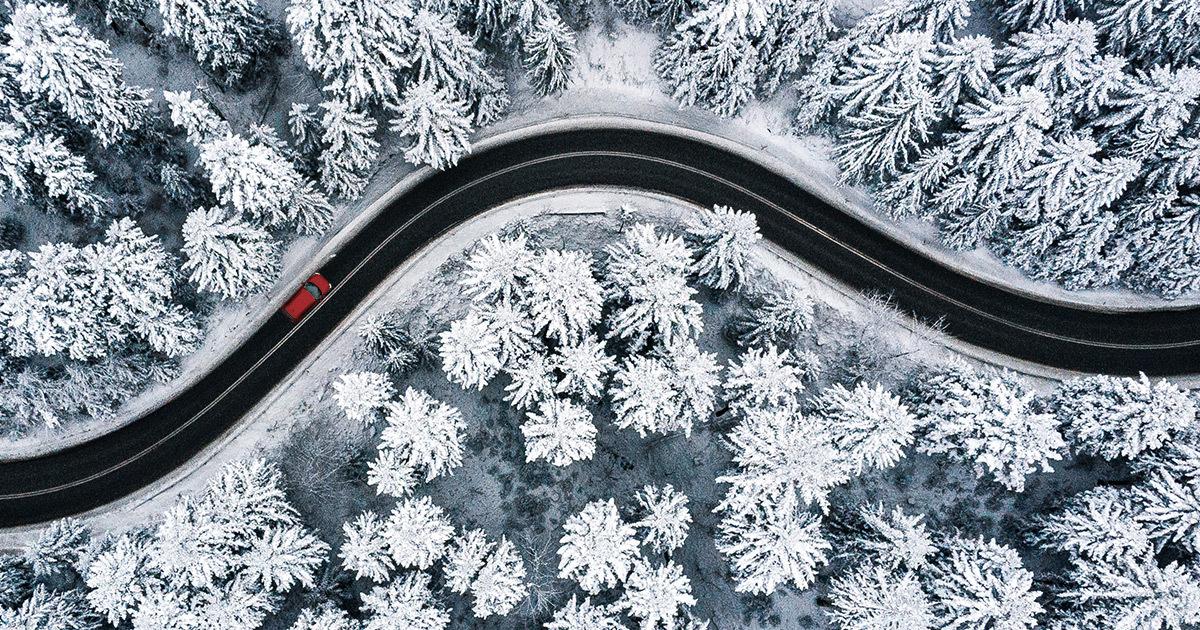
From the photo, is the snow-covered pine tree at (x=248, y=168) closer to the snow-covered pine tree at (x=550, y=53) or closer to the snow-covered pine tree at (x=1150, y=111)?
the snow-covered pine tree at (x=550, y=53)

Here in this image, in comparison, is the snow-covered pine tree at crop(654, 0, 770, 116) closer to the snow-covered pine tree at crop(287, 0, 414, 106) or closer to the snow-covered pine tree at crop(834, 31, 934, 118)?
the snow-covered pine tree at crop(834, 31, 934, 118)

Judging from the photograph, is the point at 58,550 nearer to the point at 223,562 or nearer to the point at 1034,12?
the point at 223,562

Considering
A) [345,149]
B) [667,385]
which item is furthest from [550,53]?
[667,385]

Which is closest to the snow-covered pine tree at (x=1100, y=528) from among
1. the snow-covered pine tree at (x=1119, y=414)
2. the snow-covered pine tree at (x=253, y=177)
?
the snow-covered pine tree at (x=1119, y=414)

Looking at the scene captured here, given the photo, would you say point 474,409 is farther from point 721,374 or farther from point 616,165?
point 616,165

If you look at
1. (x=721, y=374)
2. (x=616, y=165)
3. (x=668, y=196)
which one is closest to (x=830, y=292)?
(x=721, y=374)

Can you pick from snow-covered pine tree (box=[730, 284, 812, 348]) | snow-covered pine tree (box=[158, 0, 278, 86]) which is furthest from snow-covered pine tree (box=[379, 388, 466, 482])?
snow-covered pine tree (box=[158, 0, 278, 86])

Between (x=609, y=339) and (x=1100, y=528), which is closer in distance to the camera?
(x=1100, y=528)
